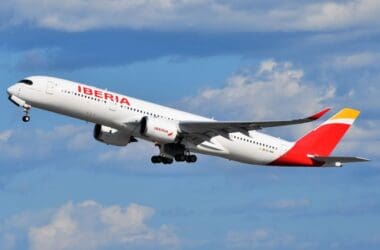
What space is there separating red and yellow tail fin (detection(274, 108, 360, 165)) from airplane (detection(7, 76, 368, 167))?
10cm

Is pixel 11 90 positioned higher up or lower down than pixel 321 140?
lower down

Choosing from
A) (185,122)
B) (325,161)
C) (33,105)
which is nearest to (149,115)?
(185,122)

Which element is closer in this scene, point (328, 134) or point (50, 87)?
point (50, 87)

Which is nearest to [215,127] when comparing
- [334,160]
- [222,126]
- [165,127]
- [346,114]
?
[222,126]

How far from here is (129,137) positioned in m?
104

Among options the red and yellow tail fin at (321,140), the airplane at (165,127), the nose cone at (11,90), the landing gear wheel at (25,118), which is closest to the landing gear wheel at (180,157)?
the airplane at (165,127)

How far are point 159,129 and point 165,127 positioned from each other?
609 mm

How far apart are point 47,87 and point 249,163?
19000 mm

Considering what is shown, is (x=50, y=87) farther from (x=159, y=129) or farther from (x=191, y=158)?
(x=191, y=158)

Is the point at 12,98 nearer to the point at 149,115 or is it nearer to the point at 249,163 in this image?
the point at 149,115

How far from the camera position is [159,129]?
99.1 meters

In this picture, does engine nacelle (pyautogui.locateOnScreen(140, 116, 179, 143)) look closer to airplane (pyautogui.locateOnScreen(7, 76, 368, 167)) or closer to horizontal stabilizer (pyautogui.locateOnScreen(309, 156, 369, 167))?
airplane (pyautogui.locateOnScreen(7, 76, 368, 167))

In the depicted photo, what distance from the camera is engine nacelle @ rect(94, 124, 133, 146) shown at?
105 meters

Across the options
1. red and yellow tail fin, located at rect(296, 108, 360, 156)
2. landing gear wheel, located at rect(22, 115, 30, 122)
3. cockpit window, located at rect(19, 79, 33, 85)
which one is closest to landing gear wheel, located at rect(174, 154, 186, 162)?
red and yellow tail fin, located at rect(296, 108, 360, 156)
